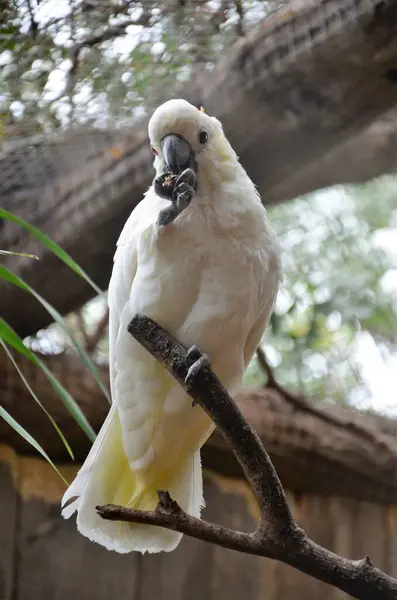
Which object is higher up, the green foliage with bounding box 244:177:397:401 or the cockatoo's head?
the cockatoo's head

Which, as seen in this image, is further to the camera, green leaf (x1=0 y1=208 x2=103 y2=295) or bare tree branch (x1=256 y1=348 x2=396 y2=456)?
bare tree branch (x1=256 y1=348 x2=396 y2=456)

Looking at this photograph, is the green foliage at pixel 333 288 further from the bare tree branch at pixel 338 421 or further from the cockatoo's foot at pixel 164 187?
the cockatoo's foot at pixel 164 187

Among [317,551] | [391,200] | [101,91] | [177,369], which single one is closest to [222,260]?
[177,369]

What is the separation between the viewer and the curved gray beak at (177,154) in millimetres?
1271

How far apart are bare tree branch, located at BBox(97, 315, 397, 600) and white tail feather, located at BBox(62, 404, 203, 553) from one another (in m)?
0.27

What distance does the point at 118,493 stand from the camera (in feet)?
4.32

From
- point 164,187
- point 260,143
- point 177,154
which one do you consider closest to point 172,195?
point 164,187

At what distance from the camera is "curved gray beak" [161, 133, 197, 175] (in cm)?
127

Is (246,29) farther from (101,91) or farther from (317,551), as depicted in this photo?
(317,551)

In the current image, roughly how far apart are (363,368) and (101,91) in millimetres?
1218

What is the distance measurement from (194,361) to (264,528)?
243 millimetres

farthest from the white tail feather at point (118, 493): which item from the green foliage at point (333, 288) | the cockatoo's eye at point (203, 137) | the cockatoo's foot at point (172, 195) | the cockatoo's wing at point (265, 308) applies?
the green foliage at point (333, 288)

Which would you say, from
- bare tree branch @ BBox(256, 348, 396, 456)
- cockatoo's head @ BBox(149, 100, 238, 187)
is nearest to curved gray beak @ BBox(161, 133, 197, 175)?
cockatoo's head @ BBox(149, 100, 238, 187)

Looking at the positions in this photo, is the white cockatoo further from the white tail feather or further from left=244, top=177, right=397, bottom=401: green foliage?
left=244, top=177, right=397, bottom=401: green foliage
